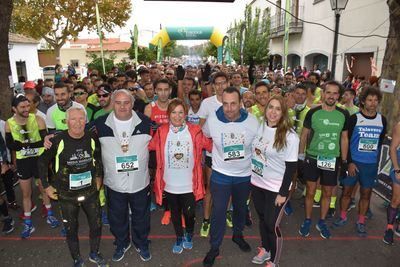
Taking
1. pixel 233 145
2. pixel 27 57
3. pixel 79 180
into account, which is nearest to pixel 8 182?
pixel 79 180

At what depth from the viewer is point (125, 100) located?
3250 millimetres

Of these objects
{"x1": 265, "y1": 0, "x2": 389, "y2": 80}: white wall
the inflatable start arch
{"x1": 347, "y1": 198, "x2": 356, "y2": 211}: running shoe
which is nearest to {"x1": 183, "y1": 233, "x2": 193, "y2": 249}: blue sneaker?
{"x1": 347, "y1": 198, "x2": 356, "y2": 211}: running shoe

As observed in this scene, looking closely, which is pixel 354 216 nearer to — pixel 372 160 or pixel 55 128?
pixel 372 160

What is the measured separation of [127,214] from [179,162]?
0.89 m

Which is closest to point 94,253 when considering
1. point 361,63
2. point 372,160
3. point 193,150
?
point 193,150

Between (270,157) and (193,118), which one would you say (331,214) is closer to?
(270,157)

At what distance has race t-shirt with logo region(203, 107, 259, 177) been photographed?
134 inches

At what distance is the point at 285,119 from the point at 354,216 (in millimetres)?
2794

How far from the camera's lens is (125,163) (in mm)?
3357

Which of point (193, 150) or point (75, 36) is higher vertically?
point (75, 36)

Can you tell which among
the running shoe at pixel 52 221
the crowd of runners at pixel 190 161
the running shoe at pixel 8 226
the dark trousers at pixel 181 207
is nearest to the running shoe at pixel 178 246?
the crowd of runners at pixel 190 161

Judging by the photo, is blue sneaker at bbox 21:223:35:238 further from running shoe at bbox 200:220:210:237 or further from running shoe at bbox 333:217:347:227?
running shoe at bbox 333:217:347:227

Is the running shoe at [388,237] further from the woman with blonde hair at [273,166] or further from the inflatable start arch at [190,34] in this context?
the inflatable start arch at [190,34]

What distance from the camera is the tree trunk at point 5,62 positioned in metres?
7.00
